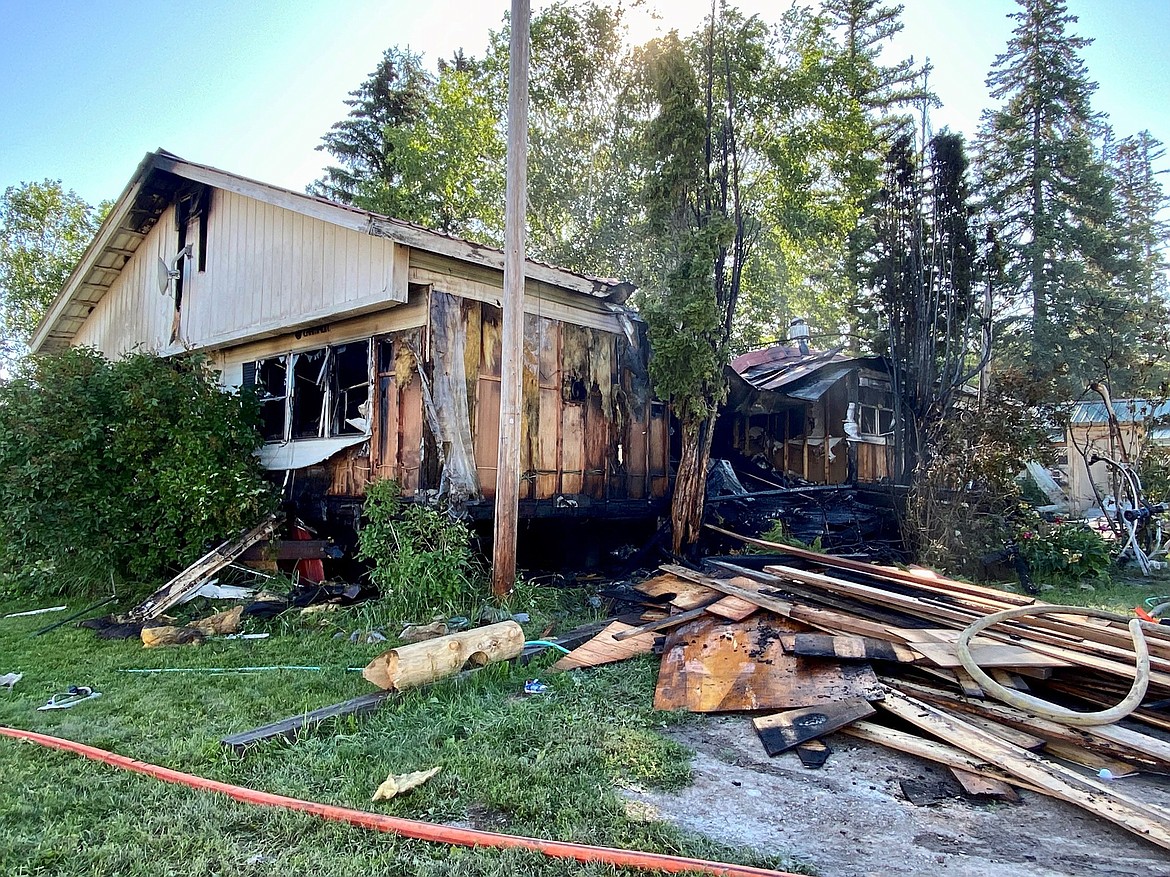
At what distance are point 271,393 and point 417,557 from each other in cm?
493

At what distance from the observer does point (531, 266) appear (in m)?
7.69

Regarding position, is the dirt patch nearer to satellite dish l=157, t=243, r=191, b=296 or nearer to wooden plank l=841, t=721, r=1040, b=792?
wooden plank l=841, t=721, r=1040, b=792

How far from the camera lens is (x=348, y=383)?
850 cm

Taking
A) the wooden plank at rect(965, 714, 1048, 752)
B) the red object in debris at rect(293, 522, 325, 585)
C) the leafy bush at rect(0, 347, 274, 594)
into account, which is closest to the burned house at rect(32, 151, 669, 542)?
the red object in debris at rect(293, 522, 325, 585)

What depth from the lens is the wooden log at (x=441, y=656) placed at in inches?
161

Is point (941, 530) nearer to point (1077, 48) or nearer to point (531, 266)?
point (531, 266)

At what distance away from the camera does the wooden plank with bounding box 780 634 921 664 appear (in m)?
4.00

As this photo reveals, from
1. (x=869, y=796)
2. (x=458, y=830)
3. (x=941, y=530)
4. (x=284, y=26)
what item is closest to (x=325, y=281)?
(x=284, y=26)

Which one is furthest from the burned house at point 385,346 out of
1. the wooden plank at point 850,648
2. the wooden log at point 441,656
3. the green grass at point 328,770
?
the wooden plank at point 850,648

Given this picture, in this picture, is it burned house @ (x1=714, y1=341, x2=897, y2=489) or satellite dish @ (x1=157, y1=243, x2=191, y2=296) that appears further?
burned house @ (x1=714, y1=341, x2=897, y2=489)

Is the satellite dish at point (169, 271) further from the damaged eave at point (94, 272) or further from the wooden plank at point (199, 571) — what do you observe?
the wooden plank at point (199, 571)

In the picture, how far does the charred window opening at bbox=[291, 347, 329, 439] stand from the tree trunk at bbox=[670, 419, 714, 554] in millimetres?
4860

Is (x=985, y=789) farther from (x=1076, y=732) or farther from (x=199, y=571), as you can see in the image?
(x=199, y=571)

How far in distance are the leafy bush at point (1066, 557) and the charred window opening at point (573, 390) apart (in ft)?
21.0
